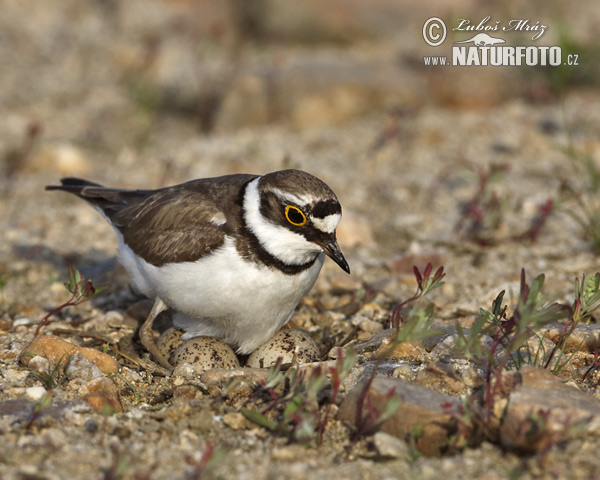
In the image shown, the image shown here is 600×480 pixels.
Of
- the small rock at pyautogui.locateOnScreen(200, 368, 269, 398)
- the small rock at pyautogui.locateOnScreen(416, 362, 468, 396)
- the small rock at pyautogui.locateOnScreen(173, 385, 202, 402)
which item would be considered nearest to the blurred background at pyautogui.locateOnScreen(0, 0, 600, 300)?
the small rock at pyautogui.locateOnScreen(416, 362, 468, 396)

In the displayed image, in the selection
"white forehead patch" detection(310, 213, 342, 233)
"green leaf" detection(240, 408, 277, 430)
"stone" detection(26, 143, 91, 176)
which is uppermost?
"stone" detection(26, 143, 91, 176)

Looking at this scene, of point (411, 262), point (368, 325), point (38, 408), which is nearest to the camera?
point (38, 408)

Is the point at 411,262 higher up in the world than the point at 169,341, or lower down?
higher up

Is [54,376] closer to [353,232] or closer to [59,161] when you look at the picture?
[353,232]

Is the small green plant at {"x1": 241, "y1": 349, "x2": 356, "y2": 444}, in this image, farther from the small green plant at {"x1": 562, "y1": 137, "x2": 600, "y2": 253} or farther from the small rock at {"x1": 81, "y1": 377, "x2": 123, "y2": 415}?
the small green plant at {"x1": 562, "y1": 137, "x2": 600, "y2": 253}

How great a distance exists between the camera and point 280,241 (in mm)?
4051

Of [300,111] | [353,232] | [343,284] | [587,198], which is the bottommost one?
[343,284]

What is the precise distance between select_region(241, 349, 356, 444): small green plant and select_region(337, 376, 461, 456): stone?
0.56 ft

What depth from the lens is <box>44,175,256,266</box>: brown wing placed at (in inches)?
166

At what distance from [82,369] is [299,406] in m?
1.29

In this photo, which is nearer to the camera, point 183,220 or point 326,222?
point 326,222

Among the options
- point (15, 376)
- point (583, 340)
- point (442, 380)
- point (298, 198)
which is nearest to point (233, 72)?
point (298, 198)

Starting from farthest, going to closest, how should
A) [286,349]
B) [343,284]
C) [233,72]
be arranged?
[233,72]
[343,284]
[286,349]

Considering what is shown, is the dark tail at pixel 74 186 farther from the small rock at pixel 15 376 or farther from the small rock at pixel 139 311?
the small rock at pixel 15 376
